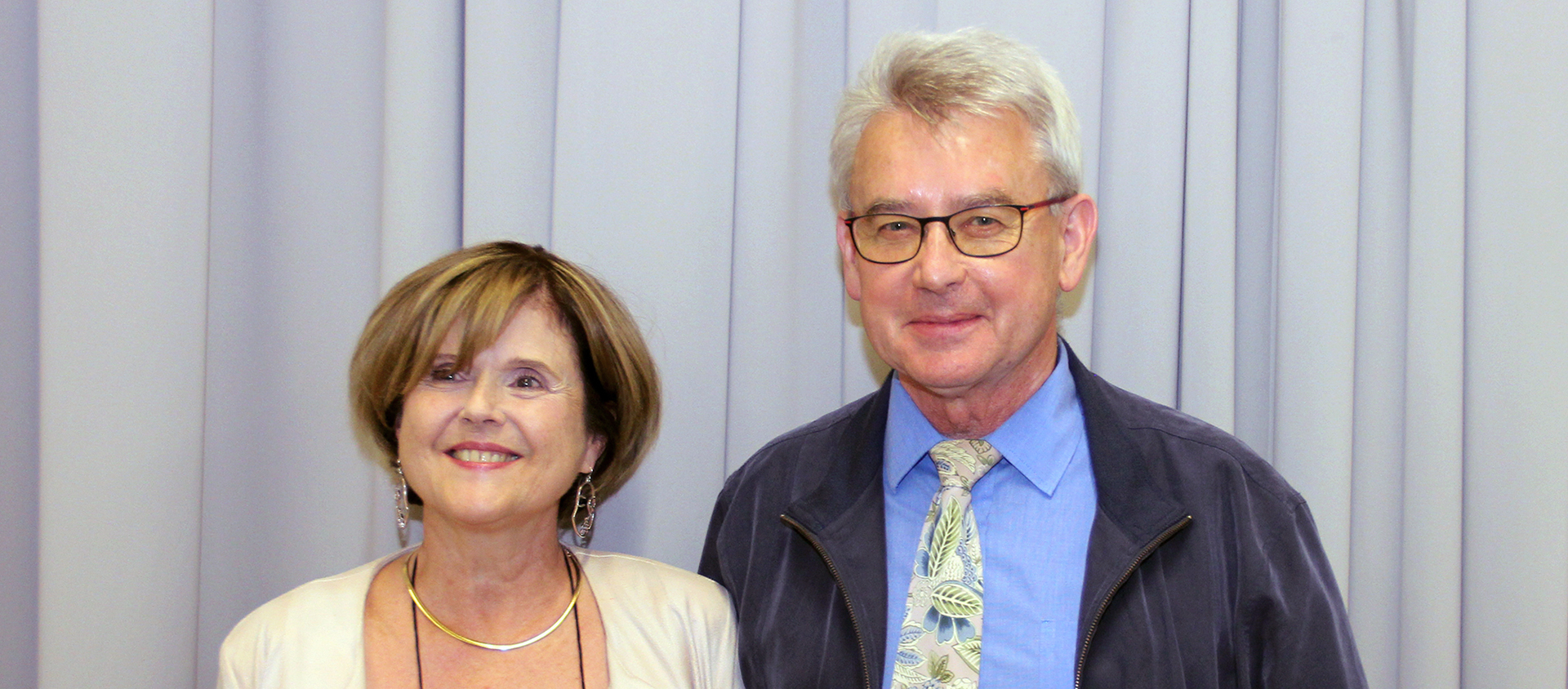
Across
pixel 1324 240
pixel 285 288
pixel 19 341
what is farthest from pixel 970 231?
pixel 19 341

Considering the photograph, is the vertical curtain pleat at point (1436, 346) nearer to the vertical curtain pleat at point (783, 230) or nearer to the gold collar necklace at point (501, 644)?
the vertical curtain pleat at point (783, 230)

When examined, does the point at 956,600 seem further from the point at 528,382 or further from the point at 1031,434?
the point at 528,382

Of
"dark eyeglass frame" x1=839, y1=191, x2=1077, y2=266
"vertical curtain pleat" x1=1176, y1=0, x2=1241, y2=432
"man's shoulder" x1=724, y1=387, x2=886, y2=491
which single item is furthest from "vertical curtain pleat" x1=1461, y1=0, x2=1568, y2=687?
"man's shoulder" x1=724, y1=387, x2=886, y2=491

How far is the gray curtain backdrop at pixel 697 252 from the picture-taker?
1719 mm

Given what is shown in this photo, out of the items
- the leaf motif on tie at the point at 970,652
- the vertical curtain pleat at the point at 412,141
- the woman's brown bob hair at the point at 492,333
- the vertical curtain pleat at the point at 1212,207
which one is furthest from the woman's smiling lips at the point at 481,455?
the vertical curtain pleat at the point at 1212,207

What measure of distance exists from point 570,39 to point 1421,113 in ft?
4.51

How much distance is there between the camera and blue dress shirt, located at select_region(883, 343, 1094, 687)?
4.33 ft

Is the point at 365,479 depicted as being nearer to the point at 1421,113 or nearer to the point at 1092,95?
the point at 1092,95

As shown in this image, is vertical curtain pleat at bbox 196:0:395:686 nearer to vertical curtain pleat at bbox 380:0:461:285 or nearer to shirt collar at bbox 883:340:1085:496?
vertical curtain pleat at bbox 380:0:461:285

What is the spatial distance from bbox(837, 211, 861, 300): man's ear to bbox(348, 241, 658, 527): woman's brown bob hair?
1.01 ft

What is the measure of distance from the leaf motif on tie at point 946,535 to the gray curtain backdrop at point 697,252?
533 millimetres

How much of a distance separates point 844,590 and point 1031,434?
31 cm

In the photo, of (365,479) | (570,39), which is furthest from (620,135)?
(365,479)

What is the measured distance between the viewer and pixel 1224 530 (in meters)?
1.35
